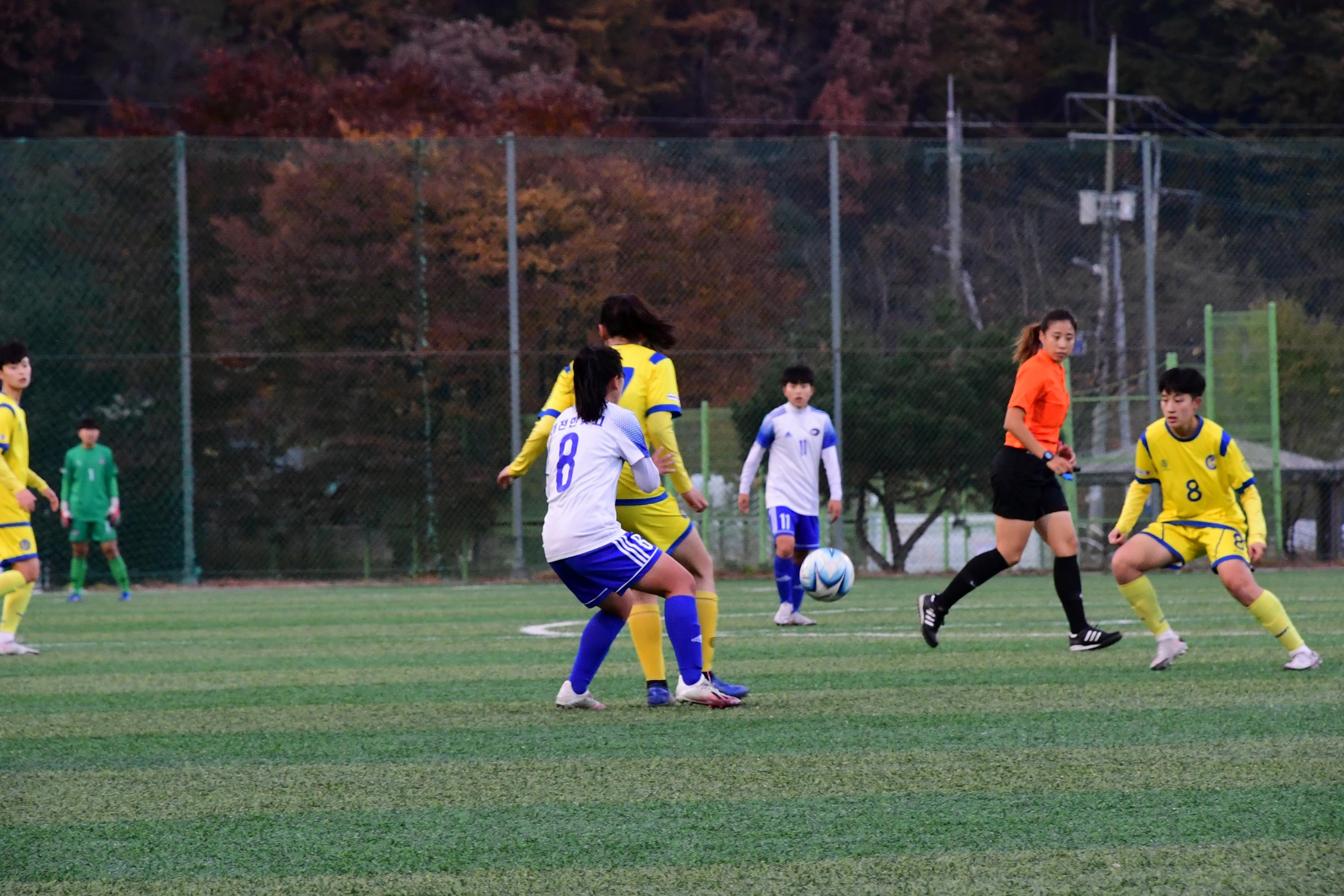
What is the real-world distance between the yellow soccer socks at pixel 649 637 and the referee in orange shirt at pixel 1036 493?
8.40 ft

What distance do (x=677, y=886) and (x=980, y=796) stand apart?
4.44ft

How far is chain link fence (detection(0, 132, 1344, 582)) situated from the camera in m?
18.6

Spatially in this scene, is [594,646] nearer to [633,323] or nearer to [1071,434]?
[633,323]

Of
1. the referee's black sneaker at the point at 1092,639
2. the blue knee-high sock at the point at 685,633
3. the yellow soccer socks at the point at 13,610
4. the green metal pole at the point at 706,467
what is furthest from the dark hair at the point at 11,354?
the green metal pole at the point at 706,467

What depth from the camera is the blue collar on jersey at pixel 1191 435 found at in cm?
802

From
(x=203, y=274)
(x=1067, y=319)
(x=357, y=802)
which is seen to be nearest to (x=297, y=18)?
(x=203, y=274)

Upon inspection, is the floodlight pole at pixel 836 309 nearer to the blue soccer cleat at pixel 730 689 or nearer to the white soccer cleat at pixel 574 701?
the blue soccer cleat at pixel 730 689

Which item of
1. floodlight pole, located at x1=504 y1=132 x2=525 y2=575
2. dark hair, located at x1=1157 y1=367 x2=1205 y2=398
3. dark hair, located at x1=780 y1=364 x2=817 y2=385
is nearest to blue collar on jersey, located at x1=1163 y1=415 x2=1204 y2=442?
dark hair, located at x1=1157 y1=367 x2=1205 y2=398

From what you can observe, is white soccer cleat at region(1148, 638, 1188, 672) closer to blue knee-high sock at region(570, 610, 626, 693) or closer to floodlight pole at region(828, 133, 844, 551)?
blue knee-high sock at region(570, 610, 626, 693)

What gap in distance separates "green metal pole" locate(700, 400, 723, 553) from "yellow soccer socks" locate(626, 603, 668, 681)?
1189 cm

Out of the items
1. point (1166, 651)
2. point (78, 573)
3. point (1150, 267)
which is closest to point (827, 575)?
point (1166, 651)

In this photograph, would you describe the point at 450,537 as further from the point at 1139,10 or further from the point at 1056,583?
the point at 1139,10

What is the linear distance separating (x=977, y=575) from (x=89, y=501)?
10775 mm

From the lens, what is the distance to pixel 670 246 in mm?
19188
